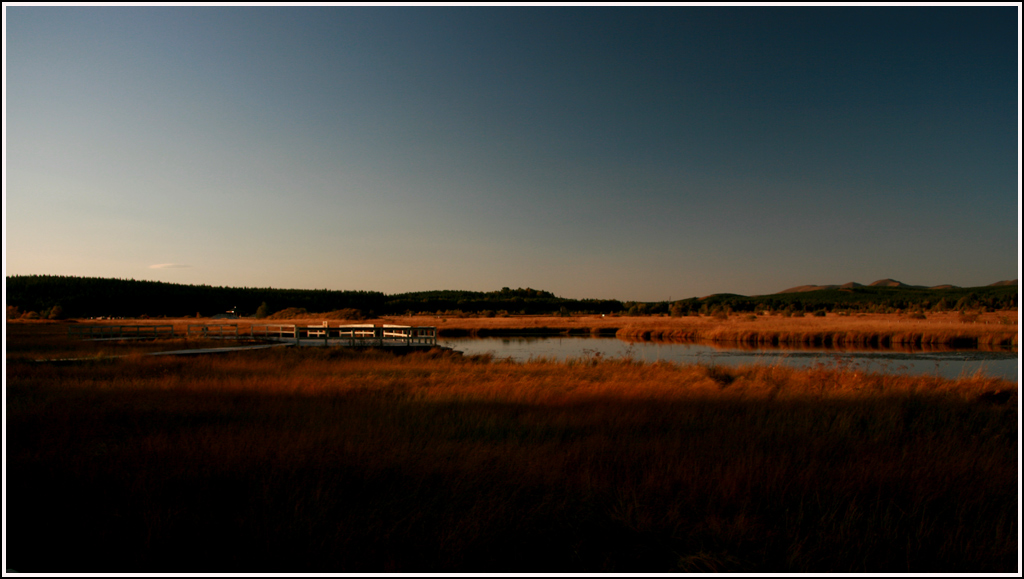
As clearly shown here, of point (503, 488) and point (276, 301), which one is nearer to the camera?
point (503, 488)

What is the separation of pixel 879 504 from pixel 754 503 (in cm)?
123

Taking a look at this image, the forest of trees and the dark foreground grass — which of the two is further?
the forest of trees

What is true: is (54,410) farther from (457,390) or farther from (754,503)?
(754,503)

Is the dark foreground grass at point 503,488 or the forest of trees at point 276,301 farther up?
the forest of trees at point 276,301

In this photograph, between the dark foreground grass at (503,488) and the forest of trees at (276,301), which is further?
the forest of trees at (276,301)

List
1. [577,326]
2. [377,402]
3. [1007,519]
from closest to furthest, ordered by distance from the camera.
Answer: [1007,519], [377,402], [577,326]

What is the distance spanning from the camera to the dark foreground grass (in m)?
4.53

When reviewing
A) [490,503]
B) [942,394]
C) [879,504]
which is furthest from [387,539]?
[942,394]

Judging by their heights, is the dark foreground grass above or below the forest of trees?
below

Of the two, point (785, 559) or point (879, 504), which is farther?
point (879, 504)

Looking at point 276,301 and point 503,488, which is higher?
point 276,301

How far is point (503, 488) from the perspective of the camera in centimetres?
560

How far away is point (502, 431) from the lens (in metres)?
8.65

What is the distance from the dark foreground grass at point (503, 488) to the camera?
14.9ft
